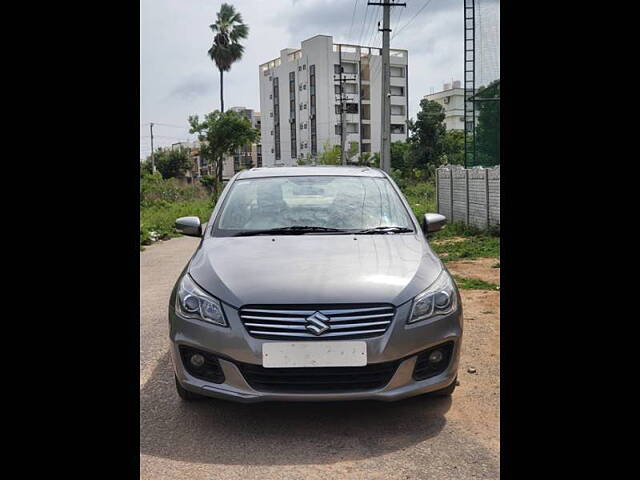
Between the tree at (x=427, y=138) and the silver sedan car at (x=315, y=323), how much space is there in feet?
133

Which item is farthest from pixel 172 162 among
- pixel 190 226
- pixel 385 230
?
pixel 385 230

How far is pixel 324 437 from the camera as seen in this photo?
3.29m

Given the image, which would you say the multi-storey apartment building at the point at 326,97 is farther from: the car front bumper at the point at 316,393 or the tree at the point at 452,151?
the car front bumper at the point at 316,393

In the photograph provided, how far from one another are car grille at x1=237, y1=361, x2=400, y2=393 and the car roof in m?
2.03

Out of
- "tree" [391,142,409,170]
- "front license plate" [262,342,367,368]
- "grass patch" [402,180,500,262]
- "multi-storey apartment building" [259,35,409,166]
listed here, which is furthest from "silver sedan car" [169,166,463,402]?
"multi-storey apartment building" [259,35,409,166]

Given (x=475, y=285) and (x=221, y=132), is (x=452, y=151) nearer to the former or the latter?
(x=221, y=132)

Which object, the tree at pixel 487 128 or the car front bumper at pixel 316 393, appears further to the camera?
the tree at pixel 487 128

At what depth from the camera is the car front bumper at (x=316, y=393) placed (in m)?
3.17

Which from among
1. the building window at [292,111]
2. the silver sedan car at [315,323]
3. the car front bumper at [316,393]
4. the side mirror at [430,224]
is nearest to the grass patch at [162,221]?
the side mirror at [430,224]

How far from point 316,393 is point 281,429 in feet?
1.30

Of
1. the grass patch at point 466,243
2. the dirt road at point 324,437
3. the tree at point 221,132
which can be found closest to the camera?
the dirt road at point 324,437
